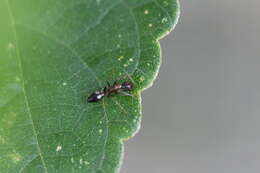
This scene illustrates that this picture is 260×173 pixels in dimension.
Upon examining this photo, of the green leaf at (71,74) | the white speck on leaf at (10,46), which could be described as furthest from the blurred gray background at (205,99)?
the white speck on leaf at (10,46)

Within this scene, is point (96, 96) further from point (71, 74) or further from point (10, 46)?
point (10, 46)

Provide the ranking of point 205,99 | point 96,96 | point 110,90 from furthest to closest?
point 205,99
point 110,90
point 96,96

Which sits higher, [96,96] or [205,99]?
[205,99]

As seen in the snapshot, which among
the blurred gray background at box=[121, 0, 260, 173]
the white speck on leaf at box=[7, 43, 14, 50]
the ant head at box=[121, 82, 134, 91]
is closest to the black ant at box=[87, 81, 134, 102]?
the ant head at box=[121, 82, 134, 91]

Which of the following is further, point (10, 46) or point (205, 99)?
point (205, 99)

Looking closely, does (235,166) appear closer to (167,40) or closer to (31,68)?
(167,40)

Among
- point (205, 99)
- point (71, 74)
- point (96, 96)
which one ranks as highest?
point (205, 99)

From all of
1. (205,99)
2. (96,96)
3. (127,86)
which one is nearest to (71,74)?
(96,96)

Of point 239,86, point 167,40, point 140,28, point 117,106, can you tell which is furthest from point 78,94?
point 239,86

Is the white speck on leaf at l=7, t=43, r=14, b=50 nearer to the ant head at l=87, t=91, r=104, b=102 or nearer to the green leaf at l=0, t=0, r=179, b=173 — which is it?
the green leaf at l=0, t=0, r=179, b=173
